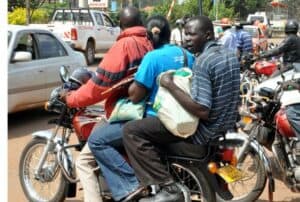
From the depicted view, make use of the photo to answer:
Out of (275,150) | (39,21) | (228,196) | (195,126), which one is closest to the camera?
(195,126)

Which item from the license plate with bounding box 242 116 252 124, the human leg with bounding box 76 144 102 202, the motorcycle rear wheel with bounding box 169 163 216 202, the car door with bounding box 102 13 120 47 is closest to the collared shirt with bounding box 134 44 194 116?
the motorcycle rear wheel with bounding box 169 163 216 202

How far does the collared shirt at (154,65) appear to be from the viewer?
4145 millimetres

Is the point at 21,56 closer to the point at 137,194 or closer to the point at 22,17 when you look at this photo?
the point at 137,194

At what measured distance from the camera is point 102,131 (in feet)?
14.5

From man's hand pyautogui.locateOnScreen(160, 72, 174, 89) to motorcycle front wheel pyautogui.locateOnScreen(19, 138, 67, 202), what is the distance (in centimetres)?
154

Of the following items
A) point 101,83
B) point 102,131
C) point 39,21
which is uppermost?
point 101,83

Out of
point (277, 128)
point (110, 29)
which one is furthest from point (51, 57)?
point (110, 29)

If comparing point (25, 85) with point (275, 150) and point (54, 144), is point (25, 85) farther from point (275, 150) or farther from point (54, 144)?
point (275, 150)

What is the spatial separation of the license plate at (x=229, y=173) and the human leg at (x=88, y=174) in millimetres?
1023

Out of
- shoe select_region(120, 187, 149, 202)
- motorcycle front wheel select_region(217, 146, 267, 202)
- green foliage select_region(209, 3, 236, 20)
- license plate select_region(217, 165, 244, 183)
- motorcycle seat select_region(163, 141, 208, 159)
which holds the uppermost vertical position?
motorcycle seat select_region(163, 141, 208, 159)

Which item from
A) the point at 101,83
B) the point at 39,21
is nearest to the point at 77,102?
the point at 101,83

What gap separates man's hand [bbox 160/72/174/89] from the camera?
3.98m

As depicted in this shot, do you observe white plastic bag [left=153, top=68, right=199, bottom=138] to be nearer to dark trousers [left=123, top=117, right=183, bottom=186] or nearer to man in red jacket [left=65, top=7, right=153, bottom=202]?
dark trousers [left=123, top=117, right=183, bottom=186]

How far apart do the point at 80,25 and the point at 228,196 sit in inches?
631
